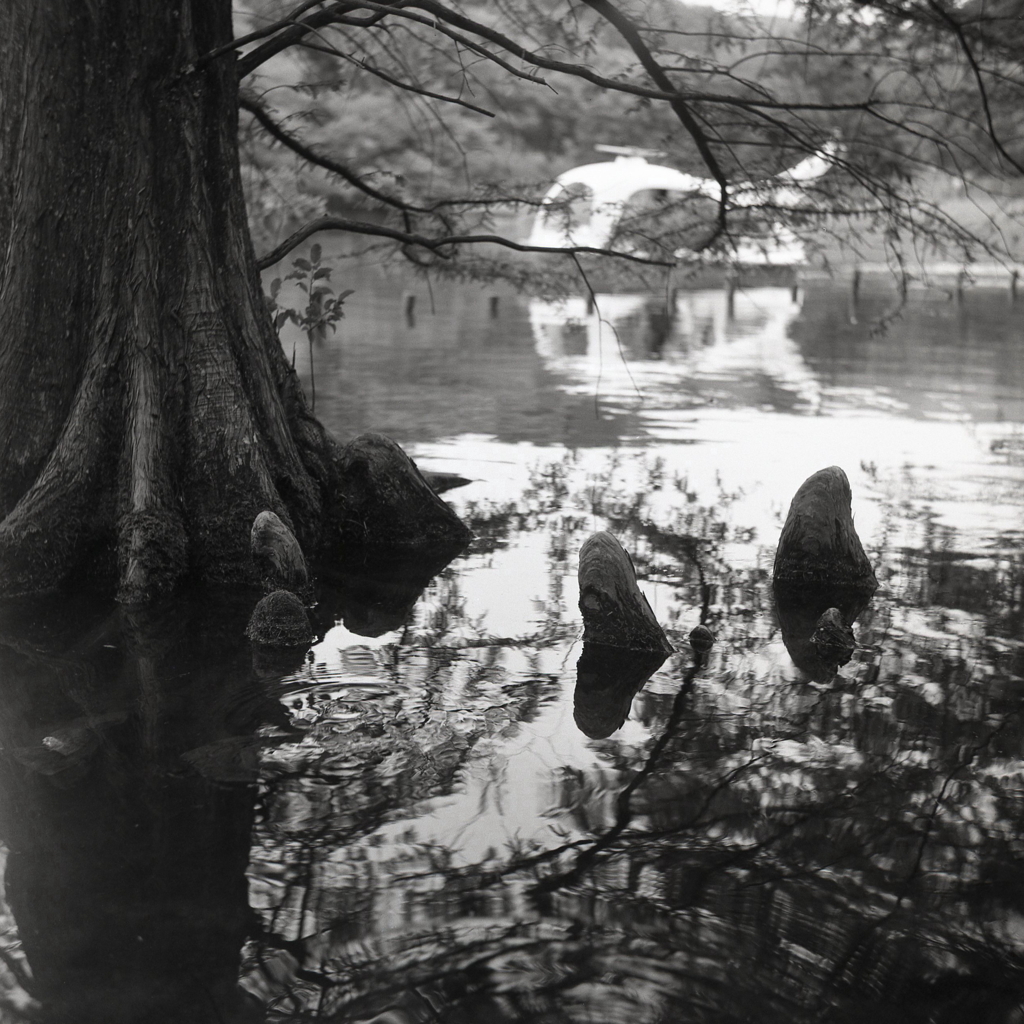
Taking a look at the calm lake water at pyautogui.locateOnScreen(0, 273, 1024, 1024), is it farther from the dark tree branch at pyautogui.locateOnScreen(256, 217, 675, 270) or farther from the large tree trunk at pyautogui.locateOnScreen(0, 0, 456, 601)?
the dark tree branch at pyautogui.locateOnScreen(256, 217, 675, 270)

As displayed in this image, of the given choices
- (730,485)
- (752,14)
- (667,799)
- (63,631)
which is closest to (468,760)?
(667,799)

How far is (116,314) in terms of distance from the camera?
6656 millimetres

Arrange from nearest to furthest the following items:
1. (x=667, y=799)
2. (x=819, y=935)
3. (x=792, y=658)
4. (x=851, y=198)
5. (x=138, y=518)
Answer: (x=819, y=935)
(x=667, y=799)
(x=792, y=658)
(x=138, y=518)
(x=851, y=198)

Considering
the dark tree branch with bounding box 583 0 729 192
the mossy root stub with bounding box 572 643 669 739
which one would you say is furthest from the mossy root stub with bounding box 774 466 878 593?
the dark tree branch with bounding box 583 0 729 192

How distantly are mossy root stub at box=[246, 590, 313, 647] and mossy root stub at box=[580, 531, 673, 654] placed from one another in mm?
1376

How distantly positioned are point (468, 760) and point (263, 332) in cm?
376

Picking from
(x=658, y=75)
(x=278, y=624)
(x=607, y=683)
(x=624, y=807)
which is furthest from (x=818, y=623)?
(x=658, y=75)

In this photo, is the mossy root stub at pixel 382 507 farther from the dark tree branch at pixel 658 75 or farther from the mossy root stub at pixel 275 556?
the dark tree branch at pixel 658 75

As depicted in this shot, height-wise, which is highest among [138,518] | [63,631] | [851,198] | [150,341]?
[851,198]

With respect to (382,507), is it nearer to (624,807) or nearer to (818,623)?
(818,623)

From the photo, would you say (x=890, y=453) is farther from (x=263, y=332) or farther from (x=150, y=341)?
(x=150, y=341)

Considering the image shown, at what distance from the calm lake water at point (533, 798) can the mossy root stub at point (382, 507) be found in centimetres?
36

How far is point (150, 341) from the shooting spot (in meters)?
6.67

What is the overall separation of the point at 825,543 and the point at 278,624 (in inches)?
124
